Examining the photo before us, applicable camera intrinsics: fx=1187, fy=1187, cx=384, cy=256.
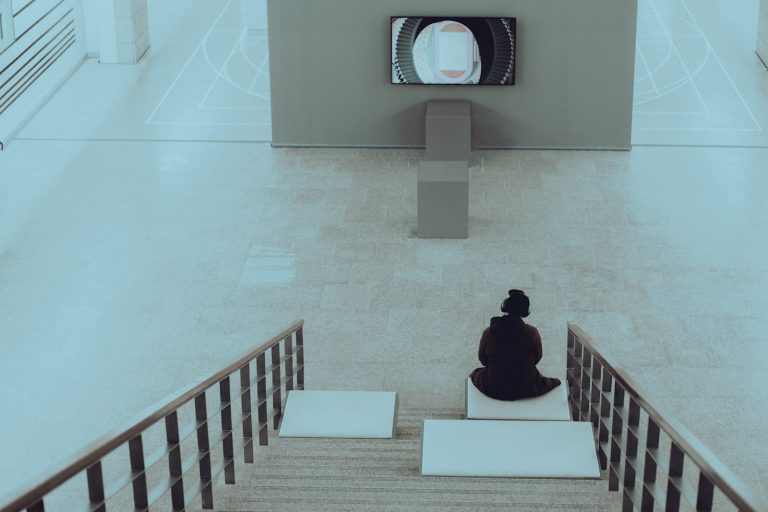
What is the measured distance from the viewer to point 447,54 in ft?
52.0

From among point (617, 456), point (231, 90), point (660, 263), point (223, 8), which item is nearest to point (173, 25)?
Answer: point (223, 8)

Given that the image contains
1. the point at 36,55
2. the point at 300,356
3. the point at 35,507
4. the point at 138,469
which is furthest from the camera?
the point at 36,55

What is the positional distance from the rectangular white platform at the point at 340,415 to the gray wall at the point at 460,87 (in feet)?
26.6

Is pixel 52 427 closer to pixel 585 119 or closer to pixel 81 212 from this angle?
pixel 81 212

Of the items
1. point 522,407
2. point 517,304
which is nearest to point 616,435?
point 517,304

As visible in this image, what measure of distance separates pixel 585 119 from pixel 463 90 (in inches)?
67.8

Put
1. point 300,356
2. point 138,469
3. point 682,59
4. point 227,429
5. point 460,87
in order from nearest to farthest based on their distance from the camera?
point 138,469, point 227,429, point 300,356, point 460,87, point 682,59

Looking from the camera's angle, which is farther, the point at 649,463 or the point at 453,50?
the point at 453,50

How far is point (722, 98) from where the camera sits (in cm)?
1808

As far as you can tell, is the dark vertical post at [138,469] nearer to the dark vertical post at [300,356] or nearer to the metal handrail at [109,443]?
the metal handrail at [109,443]

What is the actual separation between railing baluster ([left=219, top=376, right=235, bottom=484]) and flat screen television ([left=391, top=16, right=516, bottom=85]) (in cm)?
996

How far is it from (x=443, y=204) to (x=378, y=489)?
6996mm

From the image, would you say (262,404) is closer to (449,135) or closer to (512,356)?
(512,356)

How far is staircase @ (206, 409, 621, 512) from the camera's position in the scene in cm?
629
